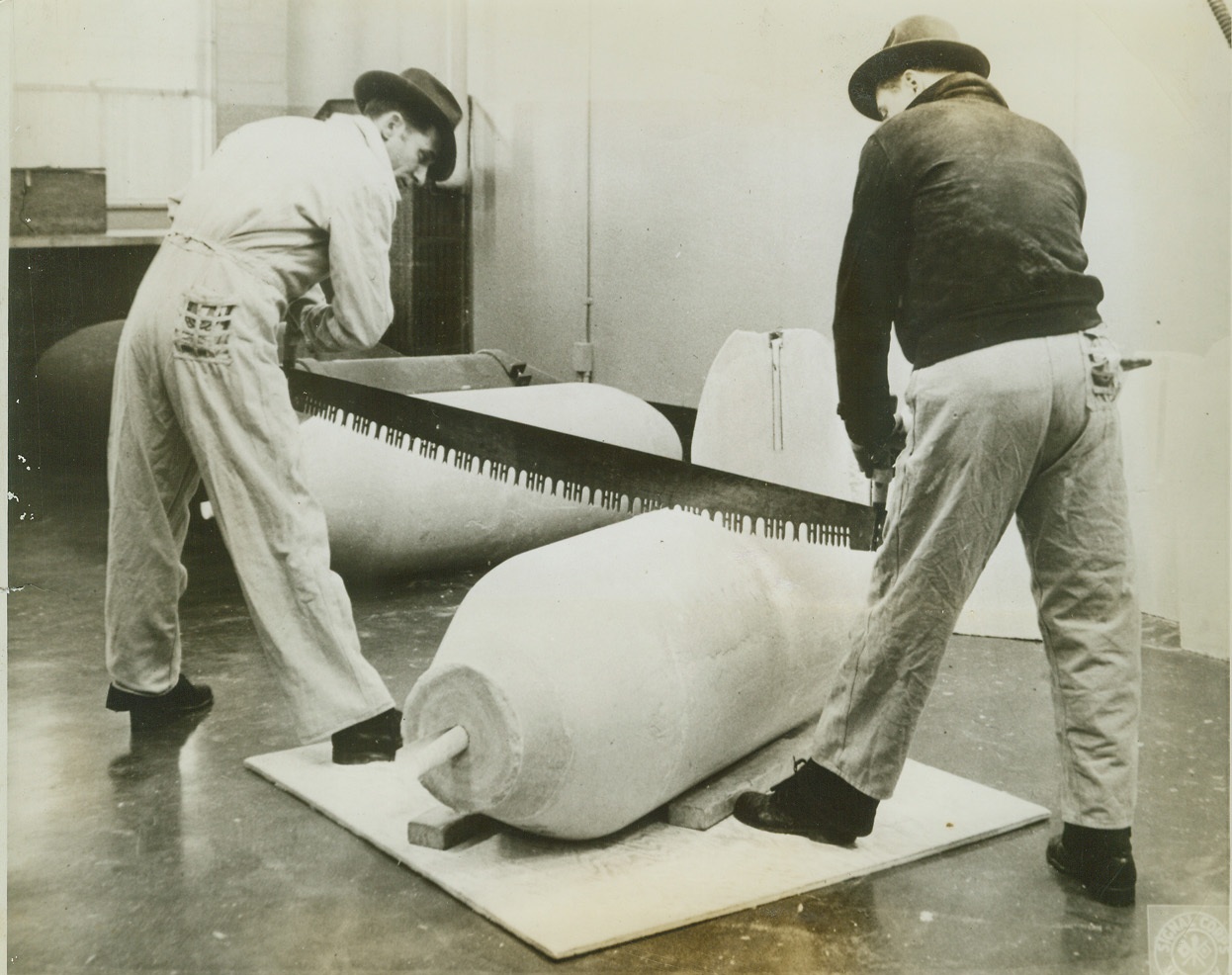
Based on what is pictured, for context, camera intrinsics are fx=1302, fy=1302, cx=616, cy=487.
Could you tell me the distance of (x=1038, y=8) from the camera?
2.58 meters

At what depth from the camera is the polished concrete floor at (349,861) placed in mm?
2350

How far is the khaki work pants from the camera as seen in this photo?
9.94 ft

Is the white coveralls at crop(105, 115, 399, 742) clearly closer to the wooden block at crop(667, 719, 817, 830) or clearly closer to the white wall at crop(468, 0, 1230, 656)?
the white wall at crop(468, 0, 1230, 656)

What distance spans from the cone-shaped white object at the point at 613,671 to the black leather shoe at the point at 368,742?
19.9 inches

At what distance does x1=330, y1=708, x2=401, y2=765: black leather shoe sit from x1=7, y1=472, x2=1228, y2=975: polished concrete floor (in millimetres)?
191

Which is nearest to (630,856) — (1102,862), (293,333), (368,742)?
(368,742)

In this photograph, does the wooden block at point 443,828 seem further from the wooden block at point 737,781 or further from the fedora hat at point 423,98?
the fedora hat at point 423,98

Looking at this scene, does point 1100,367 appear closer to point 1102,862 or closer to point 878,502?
point 878,502

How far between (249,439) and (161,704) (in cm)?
85

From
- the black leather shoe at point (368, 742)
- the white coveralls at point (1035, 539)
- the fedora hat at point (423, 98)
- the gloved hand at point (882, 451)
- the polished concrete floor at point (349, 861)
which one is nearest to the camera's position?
A: the polished concrete floor at point (349, 861)

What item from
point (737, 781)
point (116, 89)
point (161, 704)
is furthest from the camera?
point (161, 704)

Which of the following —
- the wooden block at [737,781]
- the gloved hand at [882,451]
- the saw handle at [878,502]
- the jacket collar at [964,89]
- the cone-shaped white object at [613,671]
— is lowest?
the wooden block at [737,781]

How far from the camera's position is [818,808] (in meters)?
2.75

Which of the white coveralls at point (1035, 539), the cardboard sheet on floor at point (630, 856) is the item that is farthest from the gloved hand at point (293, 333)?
the white coveralls at point (1035, 539)
